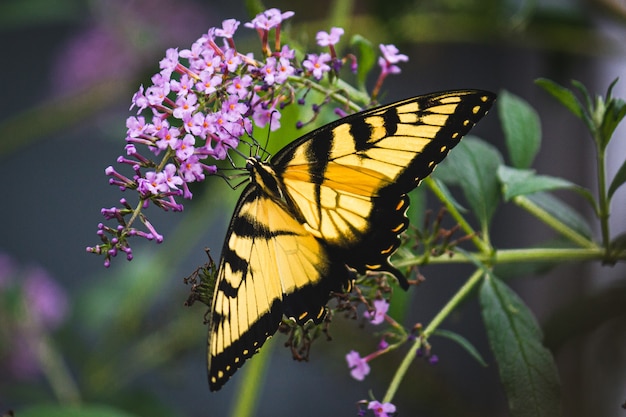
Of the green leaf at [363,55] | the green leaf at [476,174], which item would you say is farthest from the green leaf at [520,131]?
the green leaf at [363,55]

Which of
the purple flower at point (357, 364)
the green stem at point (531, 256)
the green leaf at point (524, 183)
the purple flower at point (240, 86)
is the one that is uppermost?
the purple flower at point (240, 86)

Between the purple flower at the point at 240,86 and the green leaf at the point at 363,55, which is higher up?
the green leaf at the point at 363,55

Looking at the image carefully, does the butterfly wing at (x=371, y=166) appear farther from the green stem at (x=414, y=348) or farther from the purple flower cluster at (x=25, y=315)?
the purple flower cluster at (x=25, y=315)

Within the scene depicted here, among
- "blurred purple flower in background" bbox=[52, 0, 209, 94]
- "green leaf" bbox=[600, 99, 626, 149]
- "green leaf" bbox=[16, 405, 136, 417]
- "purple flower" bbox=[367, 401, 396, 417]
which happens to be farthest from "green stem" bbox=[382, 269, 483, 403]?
"blurred purple flower in background" bbox=[52, 0, 209, 94]

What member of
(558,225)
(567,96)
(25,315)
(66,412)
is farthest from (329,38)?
Answer: (25,315)

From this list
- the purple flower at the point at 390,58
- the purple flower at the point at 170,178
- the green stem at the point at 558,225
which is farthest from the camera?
the green stem at the point at 558,225

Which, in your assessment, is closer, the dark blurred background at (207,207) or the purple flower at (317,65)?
the purple flower at (317,65)
